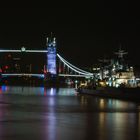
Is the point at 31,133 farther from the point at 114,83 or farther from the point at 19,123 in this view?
the point at 114,83

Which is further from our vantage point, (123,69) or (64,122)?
(123,69)

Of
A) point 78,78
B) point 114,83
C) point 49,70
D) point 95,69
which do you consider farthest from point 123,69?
point 49,70

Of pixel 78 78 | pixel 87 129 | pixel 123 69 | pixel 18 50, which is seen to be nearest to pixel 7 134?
pixel 87 129

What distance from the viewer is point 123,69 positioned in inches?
4331

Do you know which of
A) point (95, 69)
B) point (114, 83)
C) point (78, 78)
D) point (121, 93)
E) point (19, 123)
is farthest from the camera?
point (78, 78)

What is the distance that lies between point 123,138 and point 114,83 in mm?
78817

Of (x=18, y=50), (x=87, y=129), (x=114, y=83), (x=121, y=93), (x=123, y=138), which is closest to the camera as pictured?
(x=123, y=138)

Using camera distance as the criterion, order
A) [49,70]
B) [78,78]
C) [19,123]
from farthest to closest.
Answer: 1. [49,70]
2. [78,78]
3. [19,123]

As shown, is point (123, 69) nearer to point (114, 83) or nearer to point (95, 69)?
point (114, 83)

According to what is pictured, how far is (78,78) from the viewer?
152 meters

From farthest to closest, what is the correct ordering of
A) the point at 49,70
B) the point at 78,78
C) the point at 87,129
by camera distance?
the point at 49,70
the point at 78,78
the point at 87,129

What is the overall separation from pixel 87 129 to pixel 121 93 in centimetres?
3643

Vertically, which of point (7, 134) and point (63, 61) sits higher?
point (63, 61)

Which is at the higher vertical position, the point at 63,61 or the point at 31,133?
the point at 63,61
